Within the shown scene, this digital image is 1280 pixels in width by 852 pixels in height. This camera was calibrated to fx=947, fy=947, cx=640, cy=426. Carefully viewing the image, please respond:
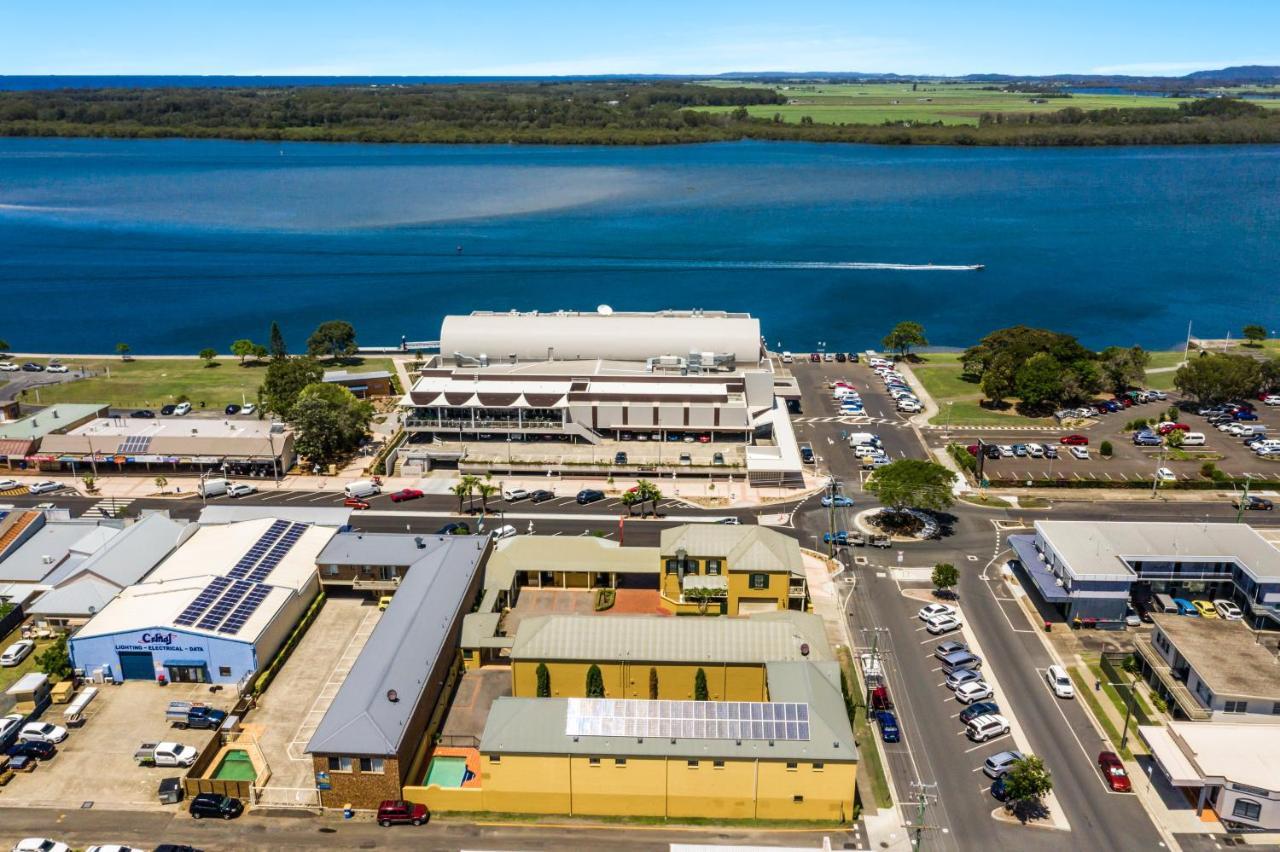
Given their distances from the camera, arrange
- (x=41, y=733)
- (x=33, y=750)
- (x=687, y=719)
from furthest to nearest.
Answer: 1. (x=41, y=733)
2. (x=33, y=750)
3. (x=687, y=719)

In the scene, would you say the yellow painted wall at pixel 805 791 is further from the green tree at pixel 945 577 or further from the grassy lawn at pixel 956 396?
the grassy lawn at pixel 956 396

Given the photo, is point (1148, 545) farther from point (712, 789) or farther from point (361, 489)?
point (361, 489)

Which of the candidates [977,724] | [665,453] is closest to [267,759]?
[977,724]

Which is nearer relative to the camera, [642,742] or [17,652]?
[642,742]

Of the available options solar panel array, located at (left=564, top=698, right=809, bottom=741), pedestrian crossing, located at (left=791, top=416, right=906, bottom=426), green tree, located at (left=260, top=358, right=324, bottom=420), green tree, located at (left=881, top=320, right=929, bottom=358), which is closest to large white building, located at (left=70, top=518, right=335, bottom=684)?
solar panel array, located at (left=564, top=698, right=809, bottom=741)

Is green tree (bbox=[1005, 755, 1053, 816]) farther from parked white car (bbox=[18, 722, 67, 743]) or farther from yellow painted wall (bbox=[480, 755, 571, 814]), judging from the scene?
parked white car (bbox=[18, 722, 67, 743])

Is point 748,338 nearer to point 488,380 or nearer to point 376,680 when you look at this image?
point 488,380

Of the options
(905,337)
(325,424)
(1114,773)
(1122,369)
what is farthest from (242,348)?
(1114,773)
